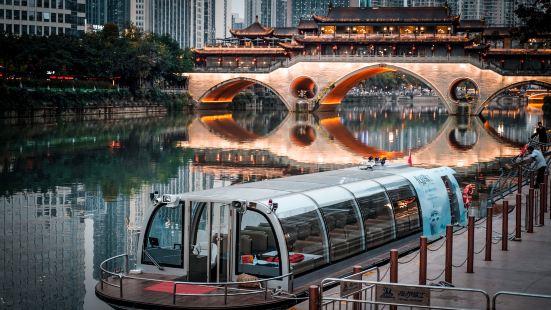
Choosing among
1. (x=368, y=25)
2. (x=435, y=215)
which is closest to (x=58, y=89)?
(x=368, y=25)

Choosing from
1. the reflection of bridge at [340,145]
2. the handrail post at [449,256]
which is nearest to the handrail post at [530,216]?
the handrail post at [449,256]

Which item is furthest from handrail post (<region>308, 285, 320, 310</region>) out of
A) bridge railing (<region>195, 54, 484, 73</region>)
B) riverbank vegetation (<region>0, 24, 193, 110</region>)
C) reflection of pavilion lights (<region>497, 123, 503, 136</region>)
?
bridge railing (<region>195, 54, 484, 73</region>)

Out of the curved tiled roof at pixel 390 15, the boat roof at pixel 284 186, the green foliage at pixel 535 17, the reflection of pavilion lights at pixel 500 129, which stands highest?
the curved tiled roof at pixel 390 15

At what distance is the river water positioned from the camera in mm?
19720

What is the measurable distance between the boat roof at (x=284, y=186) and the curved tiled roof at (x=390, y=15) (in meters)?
81.6

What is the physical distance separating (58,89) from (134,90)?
48.1ft

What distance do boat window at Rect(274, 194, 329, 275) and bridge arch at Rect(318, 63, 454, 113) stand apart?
79.4m

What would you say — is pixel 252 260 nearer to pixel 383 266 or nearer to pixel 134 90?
pixel 383 266

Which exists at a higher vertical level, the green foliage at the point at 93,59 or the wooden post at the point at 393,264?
the green foliage at the point at 93,59

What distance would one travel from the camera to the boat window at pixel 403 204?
18.9 meters

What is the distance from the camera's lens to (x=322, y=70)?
97438 millimetres

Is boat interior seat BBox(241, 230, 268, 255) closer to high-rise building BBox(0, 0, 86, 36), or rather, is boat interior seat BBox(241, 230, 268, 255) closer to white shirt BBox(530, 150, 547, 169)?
white shirt BBox(530, 150, 547, 169)

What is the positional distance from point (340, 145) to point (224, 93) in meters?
58.8

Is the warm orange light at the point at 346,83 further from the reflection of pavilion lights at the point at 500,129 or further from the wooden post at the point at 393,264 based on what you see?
the wooden post at the point at 393,264
